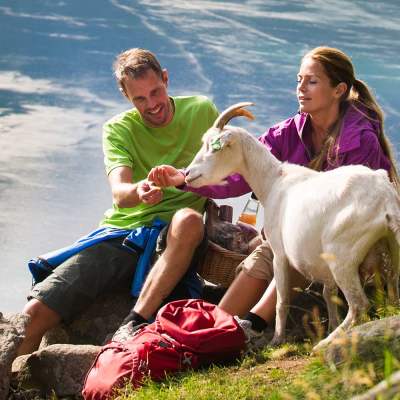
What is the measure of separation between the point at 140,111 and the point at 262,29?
11096 millimetres

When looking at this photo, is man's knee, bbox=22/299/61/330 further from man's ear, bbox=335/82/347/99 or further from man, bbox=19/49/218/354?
man's ear, bbox=335/82/347/99

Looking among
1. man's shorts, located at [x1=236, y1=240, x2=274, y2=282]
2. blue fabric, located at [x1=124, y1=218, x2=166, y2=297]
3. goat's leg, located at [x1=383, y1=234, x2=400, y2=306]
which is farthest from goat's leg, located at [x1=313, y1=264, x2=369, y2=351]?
blue fabric, located at [x1=124, y1=218, x2=166, y2=297]

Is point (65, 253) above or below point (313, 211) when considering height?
below

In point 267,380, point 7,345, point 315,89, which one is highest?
point 315,89

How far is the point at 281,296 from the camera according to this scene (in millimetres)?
5031

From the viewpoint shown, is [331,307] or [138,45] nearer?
[331,307]

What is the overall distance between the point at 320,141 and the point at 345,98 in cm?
28

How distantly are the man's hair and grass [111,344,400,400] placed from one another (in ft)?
6.25

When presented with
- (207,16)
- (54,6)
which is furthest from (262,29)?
(54,6)

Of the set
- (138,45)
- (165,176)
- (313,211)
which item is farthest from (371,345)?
(138,45)

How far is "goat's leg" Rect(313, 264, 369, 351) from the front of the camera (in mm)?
4500

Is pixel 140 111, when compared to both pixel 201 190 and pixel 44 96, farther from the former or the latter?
pixel 44 96

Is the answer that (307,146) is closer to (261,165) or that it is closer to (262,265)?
(261,165)

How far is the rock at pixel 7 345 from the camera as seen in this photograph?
517 centimetres
